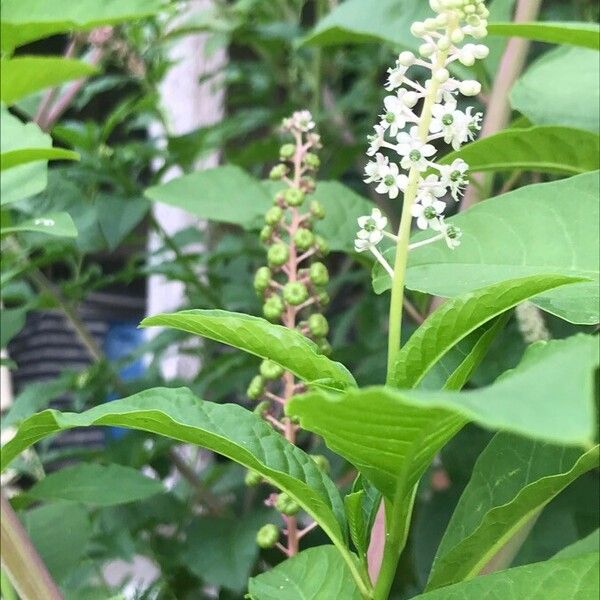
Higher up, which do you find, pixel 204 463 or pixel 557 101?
pixel 557 101

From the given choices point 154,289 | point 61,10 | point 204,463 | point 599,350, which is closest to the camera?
point 599,350

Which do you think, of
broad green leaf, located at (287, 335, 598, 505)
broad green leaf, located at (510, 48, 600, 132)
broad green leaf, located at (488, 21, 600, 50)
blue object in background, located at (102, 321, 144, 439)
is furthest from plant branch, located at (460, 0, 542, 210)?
blue object in background, located at (102, 321, 144, 439)

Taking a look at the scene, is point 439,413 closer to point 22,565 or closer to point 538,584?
point 538,584

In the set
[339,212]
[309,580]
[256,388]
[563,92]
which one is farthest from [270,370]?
[563,92]

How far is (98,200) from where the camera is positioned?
2.86 ft

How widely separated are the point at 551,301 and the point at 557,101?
27 cm

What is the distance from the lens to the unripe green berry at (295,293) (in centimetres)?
47

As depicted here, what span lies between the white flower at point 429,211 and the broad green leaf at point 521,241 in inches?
2.0

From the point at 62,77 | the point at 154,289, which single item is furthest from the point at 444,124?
the point at 154,289

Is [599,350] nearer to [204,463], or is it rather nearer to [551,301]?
[551,301]

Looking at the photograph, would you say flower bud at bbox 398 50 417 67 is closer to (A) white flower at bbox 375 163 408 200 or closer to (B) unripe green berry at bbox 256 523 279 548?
(A) white flower at bbox 375 163 408 200

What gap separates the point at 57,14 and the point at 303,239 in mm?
254

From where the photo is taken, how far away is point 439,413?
0.27 metres

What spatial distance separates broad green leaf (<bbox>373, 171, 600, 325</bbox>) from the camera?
422 millimetres
